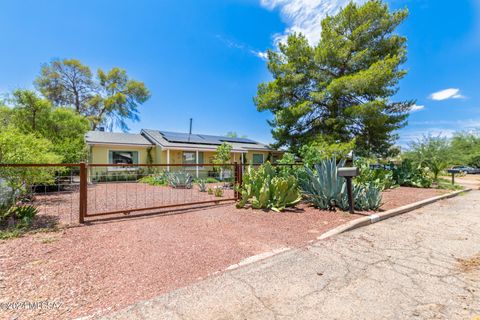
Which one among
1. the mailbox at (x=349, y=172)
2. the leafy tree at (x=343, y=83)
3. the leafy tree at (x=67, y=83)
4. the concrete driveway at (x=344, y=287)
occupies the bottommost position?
the concrete driveway at (x=344, y=287)

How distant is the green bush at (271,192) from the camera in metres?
6.12

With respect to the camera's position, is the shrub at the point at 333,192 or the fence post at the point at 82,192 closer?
Result: the fence post at the point at 82,192

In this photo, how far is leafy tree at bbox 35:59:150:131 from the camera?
25.3 m

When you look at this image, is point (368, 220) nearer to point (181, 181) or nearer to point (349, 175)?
point (349, 175)

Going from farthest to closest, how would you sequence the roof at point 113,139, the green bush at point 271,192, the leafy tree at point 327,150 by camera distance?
1. the roof at point 113,139
2. the leafy tree at point 327,150
3. the green bush at point 271,192

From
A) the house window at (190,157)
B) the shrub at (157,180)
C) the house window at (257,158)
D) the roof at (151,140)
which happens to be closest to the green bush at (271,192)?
the shrub at (157,180)

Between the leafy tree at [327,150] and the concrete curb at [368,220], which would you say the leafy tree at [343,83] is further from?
the concrete curb at [368,220]

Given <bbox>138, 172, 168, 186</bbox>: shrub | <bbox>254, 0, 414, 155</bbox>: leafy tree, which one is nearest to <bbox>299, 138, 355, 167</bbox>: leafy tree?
<bbox>254, 0, 414, 155</bbox>: leafy tree

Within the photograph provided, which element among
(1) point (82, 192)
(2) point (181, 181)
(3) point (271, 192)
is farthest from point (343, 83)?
(1) point (82, 192)

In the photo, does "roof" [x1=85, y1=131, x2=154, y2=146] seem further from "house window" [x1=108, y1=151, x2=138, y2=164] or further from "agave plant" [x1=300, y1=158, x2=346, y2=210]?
"agave plant" [x1=300, y1=158, x2=346, y2=210]

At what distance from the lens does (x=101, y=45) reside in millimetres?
15438

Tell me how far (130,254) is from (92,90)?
31.7m

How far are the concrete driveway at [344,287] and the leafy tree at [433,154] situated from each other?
12.3m

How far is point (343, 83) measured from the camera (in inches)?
501
